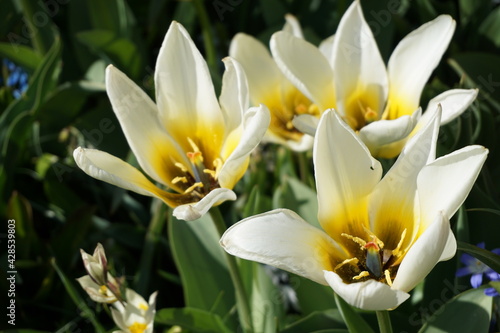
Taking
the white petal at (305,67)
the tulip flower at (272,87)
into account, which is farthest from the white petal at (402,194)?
the tulip flower at (272,87)

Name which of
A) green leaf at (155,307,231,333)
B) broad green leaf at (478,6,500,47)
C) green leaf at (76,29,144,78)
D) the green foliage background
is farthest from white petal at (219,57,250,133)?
broad green leaf at (478,6,500,47)

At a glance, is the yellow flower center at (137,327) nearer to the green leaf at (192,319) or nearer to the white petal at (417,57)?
the green leaf at (192,319)

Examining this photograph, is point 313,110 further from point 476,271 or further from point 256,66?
point 476,271

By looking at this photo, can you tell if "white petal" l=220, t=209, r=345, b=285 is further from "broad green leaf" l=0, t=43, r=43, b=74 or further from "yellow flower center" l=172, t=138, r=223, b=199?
"broad green leaf" l=0, t=43, r=43, b=74

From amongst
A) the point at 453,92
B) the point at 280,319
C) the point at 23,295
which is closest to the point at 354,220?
the point at 453,92

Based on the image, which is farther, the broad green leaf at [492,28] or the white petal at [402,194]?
the broad green leaf at [492,28]
